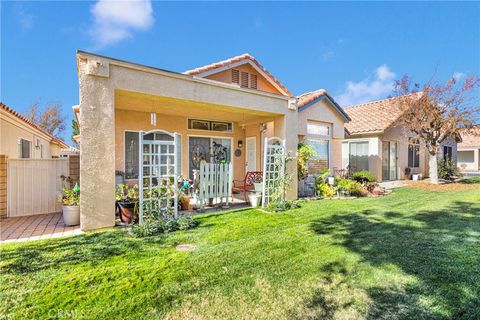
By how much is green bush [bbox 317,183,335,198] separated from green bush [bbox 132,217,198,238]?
21.0 feet

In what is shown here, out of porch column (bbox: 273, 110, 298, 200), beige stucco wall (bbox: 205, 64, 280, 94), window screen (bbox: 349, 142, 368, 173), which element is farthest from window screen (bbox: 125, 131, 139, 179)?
window screen (bbox: 349, 142, 368, 173)

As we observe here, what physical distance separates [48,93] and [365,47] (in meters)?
35.8

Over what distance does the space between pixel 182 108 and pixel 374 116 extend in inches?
543

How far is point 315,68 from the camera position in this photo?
60.3 feet

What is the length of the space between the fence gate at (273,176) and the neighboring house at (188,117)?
0.64 meters

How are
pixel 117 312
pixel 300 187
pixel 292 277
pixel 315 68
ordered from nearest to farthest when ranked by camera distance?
pixel 117 312
pixel 292 277
pixel 300 187
pixel 315 68

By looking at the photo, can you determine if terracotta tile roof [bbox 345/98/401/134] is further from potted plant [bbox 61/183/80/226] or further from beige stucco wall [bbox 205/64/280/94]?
potted plant [bbox 61/183/80/226]

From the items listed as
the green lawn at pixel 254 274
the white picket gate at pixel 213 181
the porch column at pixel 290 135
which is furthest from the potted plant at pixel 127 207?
the porch column at pixel 290 135

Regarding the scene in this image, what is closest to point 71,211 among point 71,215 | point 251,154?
point 71,215

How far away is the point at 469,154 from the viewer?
1344 inches

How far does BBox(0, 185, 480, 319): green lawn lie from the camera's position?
274cm

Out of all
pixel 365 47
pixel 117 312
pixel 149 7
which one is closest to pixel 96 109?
pixel 117 312

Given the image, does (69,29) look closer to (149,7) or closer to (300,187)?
(149,7)

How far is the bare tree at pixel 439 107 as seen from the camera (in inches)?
522
